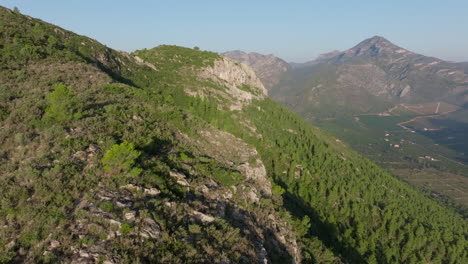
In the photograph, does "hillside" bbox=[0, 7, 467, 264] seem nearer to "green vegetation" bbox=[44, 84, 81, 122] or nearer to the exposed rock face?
"green vegetation" bbox=[44, 84, 81, 122]

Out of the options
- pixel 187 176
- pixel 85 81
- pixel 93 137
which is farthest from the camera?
pixel 85 81

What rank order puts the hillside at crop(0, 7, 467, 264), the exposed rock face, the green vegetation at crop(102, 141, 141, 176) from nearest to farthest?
the hillside at crop(0, 7, 467, 264)
the green vegetation at crop(102, 141, 141, 176)
the exposed rock face

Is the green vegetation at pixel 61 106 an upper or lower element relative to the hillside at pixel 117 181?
upper

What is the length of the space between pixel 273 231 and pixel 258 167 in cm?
1403

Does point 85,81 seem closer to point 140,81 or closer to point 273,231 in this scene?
point 140,81

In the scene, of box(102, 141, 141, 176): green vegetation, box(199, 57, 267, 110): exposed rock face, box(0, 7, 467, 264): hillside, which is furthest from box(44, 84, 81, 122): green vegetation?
box(199, 57, 267, 110): exposed rock face

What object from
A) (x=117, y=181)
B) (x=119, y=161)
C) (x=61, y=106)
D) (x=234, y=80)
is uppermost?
(x=234, y=80)

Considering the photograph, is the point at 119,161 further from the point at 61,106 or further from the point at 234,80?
the point at 234,80

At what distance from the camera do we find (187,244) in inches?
580

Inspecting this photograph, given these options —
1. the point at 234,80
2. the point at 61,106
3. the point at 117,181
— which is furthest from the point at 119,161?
the point at 234,80

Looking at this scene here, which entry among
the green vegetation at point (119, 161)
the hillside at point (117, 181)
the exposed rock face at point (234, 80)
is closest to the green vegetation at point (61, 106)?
the hillside at point (117, 181)

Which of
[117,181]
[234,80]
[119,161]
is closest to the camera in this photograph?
[117,181]

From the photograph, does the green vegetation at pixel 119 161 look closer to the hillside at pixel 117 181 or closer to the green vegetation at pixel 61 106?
the hillside at pixel 117 181

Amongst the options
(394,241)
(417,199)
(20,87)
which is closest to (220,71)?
(20,87)
